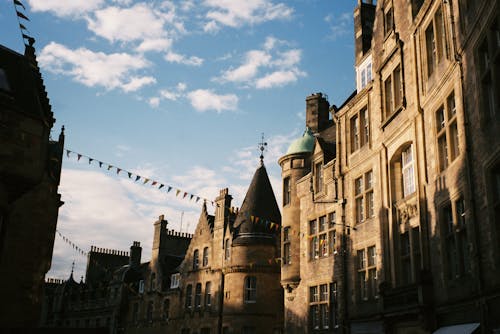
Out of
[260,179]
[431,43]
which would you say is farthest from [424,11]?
[260,179]

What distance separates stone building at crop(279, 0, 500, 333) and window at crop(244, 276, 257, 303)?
9436mm

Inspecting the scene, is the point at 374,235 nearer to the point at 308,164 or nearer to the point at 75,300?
the point at 308,164

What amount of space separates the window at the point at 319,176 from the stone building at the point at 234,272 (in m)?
7.74

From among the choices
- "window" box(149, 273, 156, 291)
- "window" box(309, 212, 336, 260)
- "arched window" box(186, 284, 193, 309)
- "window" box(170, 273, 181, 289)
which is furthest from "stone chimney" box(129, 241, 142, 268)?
"window" box(309, 212, 336, 260)

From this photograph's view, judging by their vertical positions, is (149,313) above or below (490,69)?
below

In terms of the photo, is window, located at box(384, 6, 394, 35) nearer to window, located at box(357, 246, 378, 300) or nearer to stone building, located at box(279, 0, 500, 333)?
stone building, located at box(279, 0, 500, 333)

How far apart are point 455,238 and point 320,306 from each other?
11207mm

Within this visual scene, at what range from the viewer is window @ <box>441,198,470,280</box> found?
15.0 meters

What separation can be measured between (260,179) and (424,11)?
24.5 metres

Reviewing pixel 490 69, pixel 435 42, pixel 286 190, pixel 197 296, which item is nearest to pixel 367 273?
pixel 435 42

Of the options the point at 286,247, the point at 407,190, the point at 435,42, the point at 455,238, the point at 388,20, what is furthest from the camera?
the point at 286,247

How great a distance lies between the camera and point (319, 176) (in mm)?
27625

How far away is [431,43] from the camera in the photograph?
18656 mm

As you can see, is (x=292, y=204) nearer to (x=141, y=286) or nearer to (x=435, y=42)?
(x=435, y=42)
